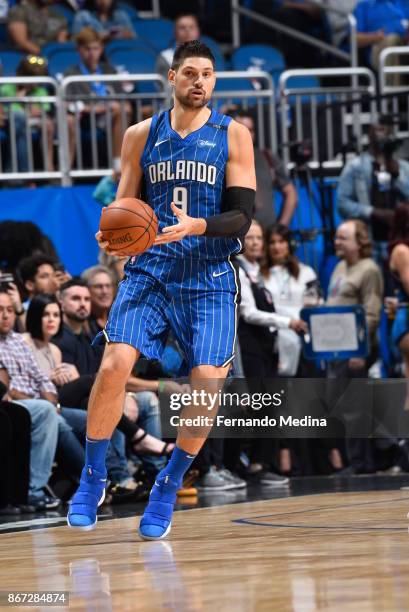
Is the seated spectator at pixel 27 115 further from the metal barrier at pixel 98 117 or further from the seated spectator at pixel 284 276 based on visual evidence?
the seated spectator at pixel 284 276

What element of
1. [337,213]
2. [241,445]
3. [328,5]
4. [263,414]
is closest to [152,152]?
[263,414]

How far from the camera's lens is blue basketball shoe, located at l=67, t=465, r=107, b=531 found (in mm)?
6309

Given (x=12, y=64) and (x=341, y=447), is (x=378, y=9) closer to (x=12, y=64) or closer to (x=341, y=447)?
(x=12, y=64)

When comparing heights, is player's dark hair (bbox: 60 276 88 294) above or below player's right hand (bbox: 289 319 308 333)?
above

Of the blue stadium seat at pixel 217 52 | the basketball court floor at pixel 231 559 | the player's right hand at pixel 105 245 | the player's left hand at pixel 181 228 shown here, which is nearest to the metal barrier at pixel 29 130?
the blue stadium seat at pixel 217 52

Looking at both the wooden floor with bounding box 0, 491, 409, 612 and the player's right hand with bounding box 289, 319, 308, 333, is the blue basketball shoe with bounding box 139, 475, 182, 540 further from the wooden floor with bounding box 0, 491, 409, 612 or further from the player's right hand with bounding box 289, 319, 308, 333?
the player's right hand with bounding box 289, 319, 308, 333

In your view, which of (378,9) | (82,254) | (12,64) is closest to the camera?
(82,254)

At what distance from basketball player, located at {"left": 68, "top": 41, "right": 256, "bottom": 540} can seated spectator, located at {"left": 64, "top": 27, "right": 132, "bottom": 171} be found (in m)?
6.26

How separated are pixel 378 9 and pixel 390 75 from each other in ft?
5.92

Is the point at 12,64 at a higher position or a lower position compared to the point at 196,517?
higher

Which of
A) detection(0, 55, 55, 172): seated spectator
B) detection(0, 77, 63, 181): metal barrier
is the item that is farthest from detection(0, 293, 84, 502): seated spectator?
detection(0, 55, 55, 172): seated spectator

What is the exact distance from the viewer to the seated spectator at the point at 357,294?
11.4m

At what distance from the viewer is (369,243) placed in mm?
11898

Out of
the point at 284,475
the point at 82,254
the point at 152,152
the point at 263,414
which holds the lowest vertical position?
the point at 284,475
